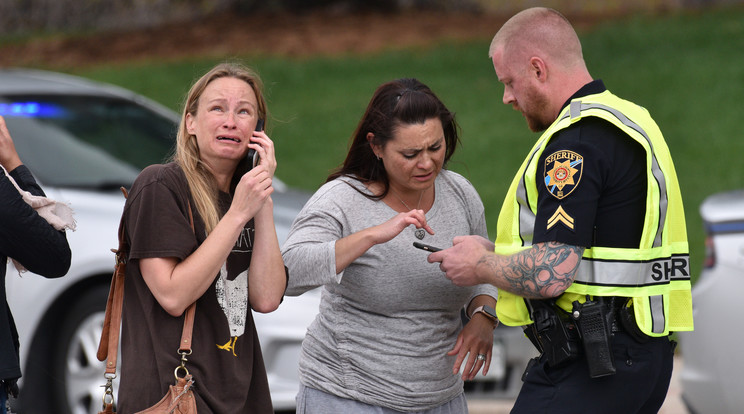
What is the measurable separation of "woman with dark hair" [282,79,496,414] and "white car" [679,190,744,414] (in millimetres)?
1598

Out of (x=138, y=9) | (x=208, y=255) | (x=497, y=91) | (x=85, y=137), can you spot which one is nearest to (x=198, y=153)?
(x=208, y=255)

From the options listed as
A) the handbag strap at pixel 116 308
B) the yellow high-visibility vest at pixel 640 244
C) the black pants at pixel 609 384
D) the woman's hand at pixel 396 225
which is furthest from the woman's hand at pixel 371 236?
the black pants at pixel 609 384

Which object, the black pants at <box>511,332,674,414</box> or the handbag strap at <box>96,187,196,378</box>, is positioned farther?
the black pants at <box>511,332,674,414</box>

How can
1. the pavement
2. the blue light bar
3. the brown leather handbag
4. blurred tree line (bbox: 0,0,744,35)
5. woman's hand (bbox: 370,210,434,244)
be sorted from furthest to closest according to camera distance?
1. blurred tree line (bbox: 0,0,744,35)
2. the blue light bar
3. the pavement
4. woman's hand (bbox: 370,210,434,244)
5. the brown leather handbag

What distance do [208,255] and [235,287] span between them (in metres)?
0.25

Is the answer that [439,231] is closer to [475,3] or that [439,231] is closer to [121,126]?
[121,126]

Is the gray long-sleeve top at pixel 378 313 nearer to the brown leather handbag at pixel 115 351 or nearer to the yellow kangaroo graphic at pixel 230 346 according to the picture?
the yellow kangaroo graphic at pixel 230 346

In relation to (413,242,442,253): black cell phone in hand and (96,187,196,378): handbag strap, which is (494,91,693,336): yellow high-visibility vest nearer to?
(413,242,442,253): black cell phone in hand

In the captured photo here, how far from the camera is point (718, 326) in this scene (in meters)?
4.54

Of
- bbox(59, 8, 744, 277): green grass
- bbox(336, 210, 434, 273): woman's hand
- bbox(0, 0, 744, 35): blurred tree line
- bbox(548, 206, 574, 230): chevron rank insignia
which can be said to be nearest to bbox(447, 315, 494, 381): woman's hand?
bbox(336, 210, 434, 273): woman's hand

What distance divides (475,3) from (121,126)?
465 inches

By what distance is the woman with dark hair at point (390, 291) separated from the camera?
3.30 m

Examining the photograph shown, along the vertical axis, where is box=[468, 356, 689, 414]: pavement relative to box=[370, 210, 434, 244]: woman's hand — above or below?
below

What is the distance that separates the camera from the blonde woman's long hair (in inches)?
116
